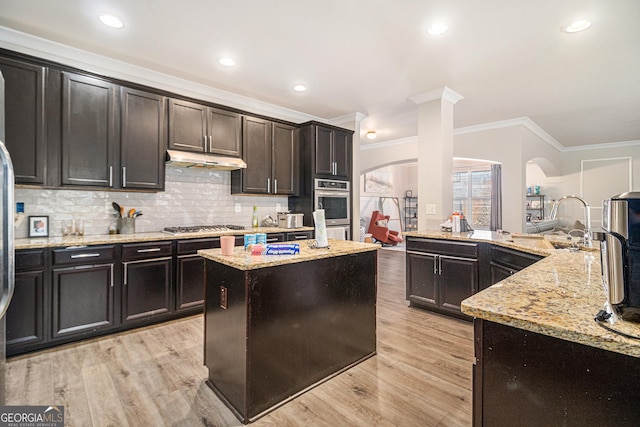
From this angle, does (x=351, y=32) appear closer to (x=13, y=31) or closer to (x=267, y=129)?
(x=267, y=129)

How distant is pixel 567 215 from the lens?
27.3 feet

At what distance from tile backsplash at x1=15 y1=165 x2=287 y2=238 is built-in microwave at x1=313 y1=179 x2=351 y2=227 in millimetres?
652

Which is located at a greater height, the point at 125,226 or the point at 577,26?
the point at 577,26

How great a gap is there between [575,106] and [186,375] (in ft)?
19.8

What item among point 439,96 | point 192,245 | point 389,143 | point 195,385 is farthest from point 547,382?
point 389,143

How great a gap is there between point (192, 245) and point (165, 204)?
0.79 m

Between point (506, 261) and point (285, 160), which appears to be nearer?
point (506, 261)

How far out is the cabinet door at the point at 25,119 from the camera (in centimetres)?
252

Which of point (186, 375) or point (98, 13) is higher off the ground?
point (98, 13)

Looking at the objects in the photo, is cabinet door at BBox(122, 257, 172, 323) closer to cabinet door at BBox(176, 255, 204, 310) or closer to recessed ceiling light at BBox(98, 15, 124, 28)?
cabinet door at BBox(176, 255, 204, 310)

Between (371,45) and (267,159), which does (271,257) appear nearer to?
(371,45)

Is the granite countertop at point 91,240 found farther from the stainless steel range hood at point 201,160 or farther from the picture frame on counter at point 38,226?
Answer: the stainless steel range hood at point 201,160

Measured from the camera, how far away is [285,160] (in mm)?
4512

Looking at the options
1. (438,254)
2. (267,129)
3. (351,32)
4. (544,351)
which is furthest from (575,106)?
(544,351)
